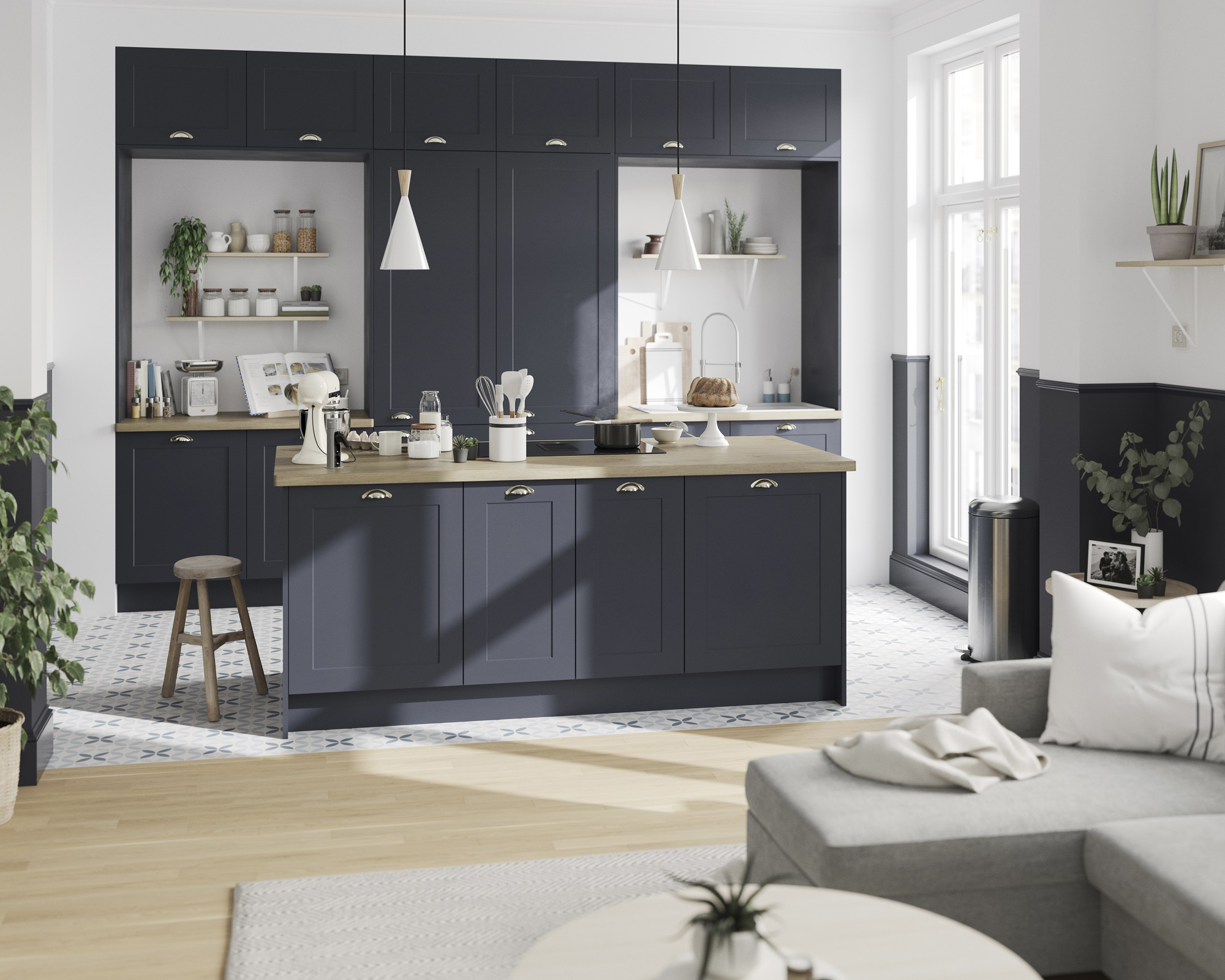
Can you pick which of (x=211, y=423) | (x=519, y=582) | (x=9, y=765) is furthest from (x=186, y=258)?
(x=9, y=765)

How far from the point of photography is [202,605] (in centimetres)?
484

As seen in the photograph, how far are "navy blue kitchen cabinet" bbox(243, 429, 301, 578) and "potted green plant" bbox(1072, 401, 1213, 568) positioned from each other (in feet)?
12.6

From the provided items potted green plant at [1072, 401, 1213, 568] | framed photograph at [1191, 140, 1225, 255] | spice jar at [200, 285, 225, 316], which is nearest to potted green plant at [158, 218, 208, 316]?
spice jar at [200, 285, 225, 316]

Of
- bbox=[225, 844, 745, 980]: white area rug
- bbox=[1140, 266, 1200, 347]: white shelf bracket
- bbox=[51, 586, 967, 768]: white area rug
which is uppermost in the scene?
bbox=[1140, 266, 1200, 347]: white shelf bracket

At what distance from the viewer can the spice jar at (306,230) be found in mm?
6785

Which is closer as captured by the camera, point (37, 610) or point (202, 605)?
point (37, 610)

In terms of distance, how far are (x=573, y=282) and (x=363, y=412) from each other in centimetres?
130

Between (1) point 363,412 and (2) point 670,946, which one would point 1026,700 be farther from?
(1) point 363,412

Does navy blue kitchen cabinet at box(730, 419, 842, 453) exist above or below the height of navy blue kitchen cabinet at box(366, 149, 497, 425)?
below

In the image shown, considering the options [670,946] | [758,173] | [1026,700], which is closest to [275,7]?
[758,173]

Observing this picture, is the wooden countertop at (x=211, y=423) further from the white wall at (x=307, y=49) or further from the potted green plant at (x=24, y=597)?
the potted green plant at (x=24, y=597)

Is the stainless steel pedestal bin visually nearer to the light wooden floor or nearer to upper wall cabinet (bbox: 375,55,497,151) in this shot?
the light wooden floor

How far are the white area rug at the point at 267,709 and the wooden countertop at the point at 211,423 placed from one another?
3.23 ft

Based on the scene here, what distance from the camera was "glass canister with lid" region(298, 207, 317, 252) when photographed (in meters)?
6.79
